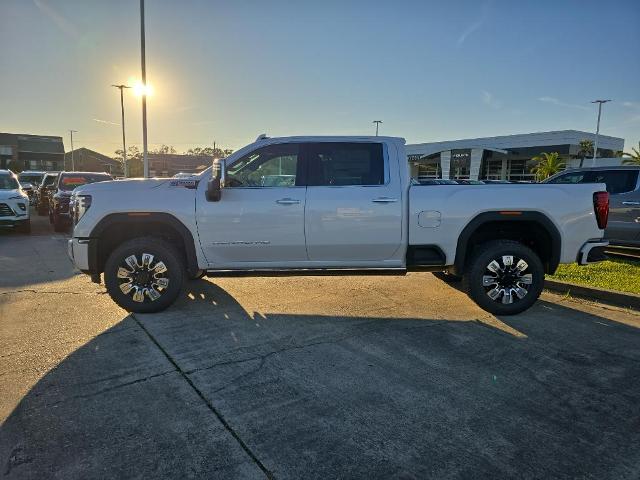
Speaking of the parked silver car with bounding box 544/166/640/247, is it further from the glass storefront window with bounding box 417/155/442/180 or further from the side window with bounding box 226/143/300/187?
the glass storefront window with bounding box 417/155/442/180

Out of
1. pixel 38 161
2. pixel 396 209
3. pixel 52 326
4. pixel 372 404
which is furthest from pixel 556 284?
pixel 38 161

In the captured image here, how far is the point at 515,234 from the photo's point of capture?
5168 mm

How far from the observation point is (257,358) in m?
3.72

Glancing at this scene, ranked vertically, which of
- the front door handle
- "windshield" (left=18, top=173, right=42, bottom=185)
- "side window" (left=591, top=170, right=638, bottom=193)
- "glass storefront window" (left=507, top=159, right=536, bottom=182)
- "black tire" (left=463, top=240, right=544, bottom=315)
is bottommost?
"black tire" (left=463, top=240, right=544, bottom=315)

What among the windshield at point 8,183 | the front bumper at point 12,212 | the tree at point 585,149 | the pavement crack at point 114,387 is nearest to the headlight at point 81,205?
the pavement crack at point 114,387

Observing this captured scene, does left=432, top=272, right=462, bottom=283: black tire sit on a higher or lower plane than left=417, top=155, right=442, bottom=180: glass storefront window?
lower

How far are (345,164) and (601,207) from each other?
2888 mm

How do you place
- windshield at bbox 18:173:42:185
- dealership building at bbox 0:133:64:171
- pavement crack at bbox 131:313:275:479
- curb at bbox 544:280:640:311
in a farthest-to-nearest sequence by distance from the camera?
dealership building at bbox 0:133:64:171, windshield at bbox 18:173:42:185, curb at bbox 544:280:640:311, pavement crack at bbox 131:313:275:479

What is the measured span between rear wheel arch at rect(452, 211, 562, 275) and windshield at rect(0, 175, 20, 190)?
12.5m

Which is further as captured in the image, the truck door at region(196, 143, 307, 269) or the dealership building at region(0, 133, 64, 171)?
the dealership building at region(0, 133, 64, 171)

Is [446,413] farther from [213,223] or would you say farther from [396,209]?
[213,223]

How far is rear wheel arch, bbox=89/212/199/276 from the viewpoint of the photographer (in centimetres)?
468

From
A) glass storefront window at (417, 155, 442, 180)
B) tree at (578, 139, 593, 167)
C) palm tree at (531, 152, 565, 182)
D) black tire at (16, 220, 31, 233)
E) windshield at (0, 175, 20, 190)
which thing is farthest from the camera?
glass storefront window at (417, 155, 442, 180)

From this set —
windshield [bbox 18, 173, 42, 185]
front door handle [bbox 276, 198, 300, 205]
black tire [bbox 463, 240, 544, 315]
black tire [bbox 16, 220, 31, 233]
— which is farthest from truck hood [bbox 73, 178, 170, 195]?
windshield [bbox 18, 173, 42, 185]
